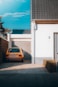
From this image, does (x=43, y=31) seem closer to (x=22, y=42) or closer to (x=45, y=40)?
(x=45, y=40)

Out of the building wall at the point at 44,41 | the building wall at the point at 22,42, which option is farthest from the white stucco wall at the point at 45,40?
the building wall at the point at 22,42

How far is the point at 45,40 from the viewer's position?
20734 millimetres

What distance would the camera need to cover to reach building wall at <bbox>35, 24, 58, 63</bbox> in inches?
811

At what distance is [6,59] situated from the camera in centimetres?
2280

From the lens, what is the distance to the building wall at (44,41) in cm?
2061

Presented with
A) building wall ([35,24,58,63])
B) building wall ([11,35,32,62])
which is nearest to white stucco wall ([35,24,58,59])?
building wall ([35,24,58,63])

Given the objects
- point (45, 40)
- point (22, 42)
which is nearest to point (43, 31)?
point (45, 40)

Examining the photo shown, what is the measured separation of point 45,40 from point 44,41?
0.11m

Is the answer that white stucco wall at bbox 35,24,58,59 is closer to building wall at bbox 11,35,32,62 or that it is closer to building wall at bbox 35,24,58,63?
building wall at bbox 35,24,58,63

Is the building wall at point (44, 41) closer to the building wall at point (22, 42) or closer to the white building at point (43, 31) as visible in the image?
the white building at point (43, 31)

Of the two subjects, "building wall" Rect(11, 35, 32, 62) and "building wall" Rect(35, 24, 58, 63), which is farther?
"building wall" Rect(11, 35, 32, 62)

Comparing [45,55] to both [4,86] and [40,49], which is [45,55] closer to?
[40,49]

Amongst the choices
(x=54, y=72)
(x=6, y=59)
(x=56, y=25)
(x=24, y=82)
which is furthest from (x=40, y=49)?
(x=24, y=82)

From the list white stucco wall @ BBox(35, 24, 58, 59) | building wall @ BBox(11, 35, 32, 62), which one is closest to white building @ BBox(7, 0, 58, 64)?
white stucco wall @ BBox(35, 24, 58, 59)
